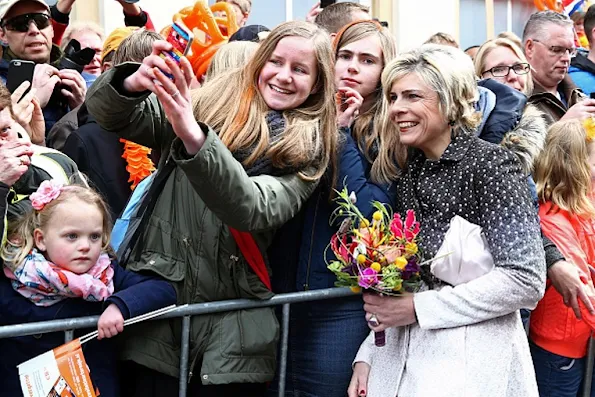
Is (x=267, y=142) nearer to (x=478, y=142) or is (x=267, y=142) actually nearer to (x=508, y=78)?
(x=478, y=142)

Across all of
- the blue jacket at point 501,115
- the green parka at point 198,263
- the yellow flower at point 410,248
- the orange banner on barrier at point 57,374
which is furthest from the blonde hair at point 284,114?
the orange banner on barrier at point 57,374

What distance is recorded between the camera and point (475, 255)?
2943 mm

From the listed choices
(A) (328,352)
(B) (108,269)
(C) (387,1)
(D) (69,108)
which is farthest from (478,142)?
(C) (387,1)

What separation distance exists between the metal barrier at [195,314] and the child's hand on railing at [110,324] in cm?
4

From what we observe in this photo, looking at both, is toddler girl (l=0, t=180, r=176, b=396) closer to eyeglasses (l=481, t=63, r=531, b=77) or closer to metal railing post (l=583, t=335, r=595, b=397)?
metal railing post (l=583, t=335, r=595, b=397)

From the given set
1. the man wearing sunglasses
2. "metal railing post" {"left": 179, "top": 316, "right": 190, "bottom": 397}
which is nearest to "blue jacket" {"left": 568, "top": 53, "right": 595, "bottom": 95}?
the man wearing sunglasses

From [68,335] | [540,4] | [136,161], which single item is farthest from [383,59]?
[540,4]

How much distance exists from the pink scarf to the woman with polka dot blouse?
3.08ft

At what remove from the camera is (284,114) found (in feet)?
10.6

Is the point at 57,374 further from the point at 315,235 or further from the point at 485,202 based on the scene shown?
the point at 485,202

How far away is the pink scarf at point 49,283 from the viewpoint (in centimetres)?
279

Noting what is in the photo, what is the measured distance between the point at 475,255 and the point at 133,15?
13.4ft

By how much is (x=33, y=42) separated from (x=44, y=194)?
78.8 inches

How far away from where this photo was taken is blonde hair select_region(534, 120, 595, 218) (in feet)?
12.5
